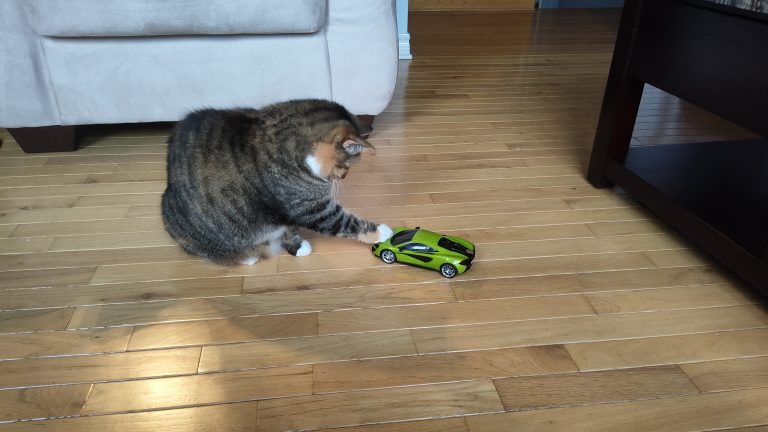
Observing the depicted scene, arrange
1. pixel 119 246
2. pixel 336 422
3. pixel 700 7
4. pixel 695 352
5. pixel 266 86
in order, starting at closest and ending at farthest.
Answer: pixel 336 422, pixel 695 352, pixel 700 7, pixel 119 246, pixel 266 86

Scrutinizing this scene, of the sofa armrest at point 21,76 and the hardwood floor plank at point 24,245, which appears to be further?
the sofa armrest at point 21,76

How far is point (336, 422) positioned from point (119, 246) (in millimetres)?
768

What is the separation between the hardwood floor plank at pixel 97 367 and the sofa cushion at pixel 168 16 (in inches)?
38.4

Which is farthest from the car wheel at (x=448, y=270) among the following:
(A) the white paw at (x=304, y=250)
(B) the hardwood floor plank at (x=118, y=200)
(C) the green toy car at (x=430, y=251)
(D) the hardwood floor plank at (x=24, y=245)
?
(D) the hardwood floor plank at (x=24, y=245)

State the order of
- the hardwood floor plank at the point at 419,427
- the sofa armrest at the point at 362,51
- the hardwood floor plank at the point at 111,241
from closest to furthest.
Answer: the hardwood floor plank at the point at 419,427 → the hardwood floor plank at the point at 111,241 → the sofa armrest at the point at 362,51

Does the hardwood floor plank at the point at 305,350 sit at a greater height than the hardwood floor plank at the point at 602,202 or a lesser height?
lesser

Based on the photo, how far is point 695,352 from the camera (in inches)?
37.6

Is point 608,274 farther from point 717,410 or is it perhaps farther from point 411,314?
point 411,314

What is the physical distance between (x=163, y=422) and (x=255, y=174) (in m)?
0.51

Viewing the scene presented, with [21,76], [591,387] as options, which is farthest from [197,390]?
[21,76]

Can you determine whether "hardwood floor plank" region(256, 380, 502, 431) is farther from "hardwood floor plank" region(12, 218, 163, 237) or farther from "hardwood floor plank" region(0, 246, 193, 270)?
"hardwood floor plank" region(12, 218, 163, 237)

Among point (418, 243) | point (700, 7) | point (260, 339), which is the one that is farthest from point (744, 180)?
point (260, 339)

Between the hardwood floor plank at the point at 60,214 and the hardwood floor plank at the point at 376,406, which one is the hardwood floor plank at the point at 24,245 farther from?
the hardwood floor plank at the point at 376,406

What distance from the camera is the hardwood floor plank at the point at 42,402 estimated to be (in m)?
0.83
